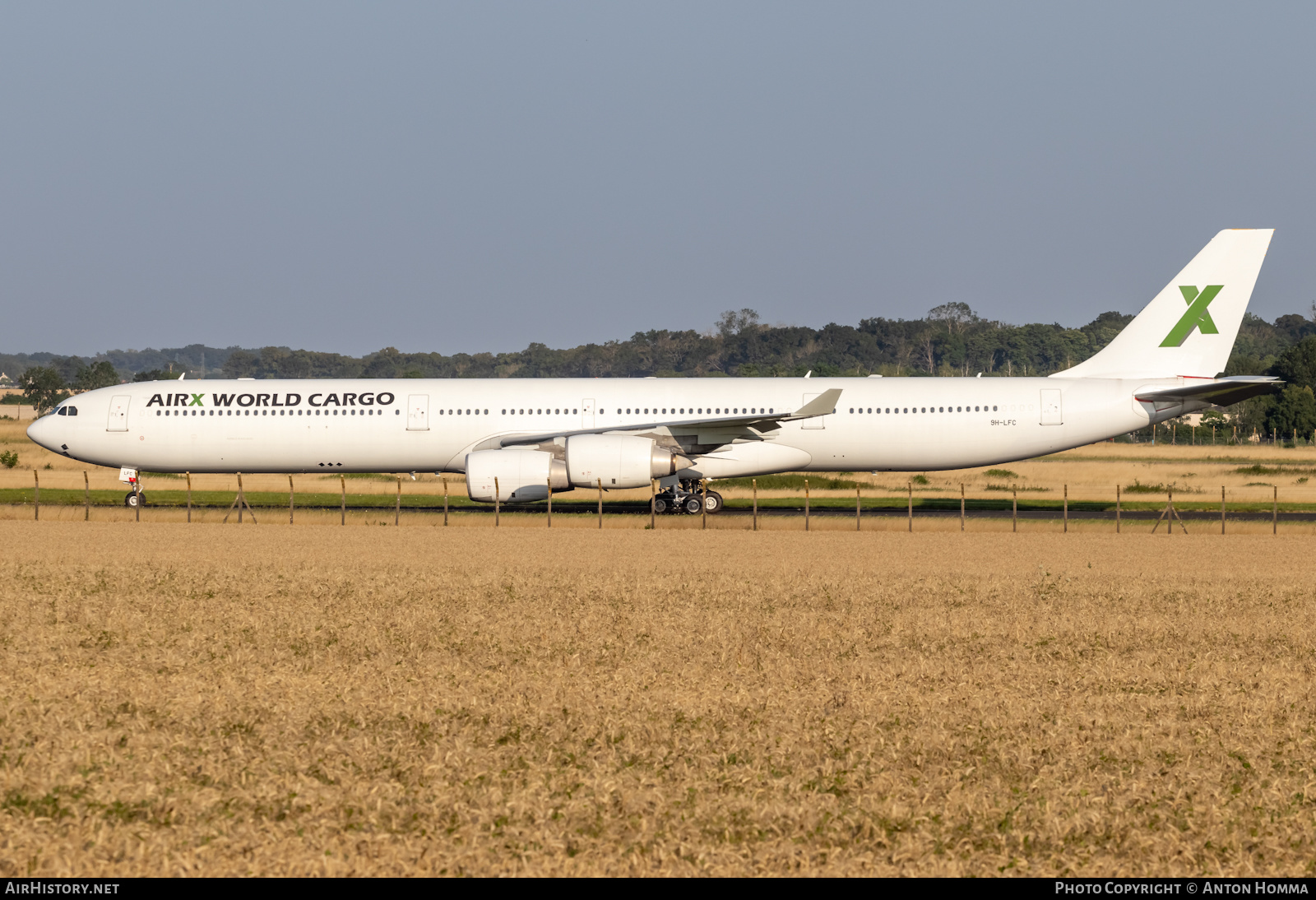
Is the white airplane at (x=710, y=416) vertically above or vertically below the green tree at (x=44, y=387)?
below

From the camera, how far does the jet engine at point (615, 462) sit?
29.9 metres

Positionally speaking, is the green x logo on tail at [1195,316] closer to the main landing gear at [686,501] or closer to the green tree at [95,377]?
the main landing gear at [686,501]

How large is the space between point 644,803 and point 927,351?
16552 cm

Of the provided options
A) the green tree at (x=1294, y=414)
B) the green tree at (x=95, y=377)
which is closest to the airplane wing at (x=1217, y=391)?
the green tree at (x=1294, y=414)

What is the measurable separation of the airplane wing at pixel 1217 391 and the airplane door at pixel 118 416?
1038 inches

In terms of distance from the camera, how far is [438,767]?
8.66 m

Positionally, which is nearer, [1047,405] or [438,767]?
[438,767]

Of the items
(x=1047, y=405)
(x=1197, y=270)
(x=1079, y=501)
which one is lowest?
(x=1079, y=501)

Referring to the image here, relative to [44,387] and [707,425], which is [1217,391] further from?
[44,387]

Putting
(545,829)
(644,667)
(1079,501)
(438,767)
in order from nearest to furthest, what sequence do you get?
(545,829) → (438,767) → (644,667) → (1079,501)

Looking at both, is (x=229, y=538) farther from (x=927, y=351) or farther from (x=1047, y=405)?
(x=927, y=351)

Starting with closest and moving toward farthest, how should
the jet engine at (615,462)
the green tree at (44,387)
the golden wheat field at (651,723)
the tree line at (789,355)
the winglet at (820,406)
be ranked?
the golden wheat field at (651,723)
the jet engine at (615,462)
the winglet at (820,406)
the green tree at (44,387)
the tree line at (789,355)

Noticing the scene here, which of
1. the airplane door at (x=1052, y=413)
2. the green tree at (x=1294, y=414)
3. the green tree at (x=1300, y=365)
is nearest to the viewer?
the airplane door at (x=1052, y=413)

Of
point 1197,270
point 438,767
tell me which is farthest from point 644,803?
point 1197,270
